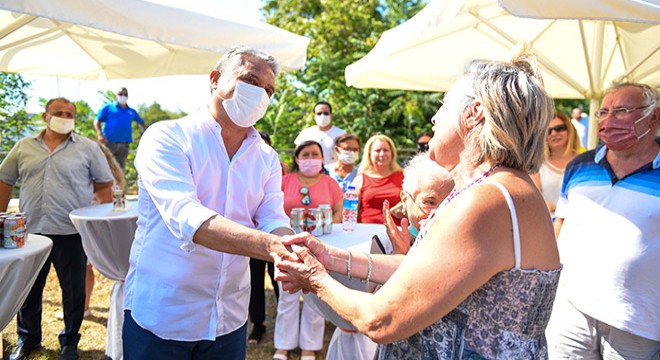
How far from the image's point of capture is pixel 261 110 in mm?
2084

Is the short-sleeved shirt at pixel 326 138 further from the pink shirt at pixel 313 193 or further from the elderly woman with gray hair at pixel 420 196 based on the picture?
the elderly woman with gray hair at pixel 420 196

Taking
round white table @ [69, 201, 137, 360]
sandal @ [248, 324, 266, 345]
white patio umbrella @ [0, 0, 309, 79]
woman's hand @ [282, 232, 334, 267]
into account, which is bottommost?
sandal @ [248, 324, 266, 345]

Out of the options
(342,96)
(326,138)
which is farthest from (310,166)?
(342,96)

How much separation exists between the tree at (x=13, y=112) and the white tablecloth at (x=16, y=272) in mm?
2072

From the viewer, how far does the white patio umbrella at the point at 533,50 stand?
427 centimetres

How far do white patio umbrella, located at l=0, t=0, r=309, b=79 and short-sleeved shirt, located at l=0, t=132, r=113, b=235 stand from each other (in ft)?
3.27

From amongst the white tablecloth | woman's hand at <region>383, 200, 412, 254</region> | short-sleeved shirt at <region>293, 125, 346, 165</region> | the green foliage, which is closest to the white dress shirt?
woman's hand at <region>383, 200, 412, 254</region>

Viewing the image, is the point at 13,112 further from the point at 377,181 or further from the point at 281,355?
the point at 377,181

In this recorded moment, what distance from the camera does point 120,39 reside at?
4.91 metres

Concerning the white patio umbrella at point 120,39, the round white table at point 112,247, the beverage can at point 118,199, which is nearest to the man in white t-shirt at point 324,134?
the white patio umbrella at point 120,39

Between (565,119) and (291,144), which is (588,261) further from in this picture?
(291,144)

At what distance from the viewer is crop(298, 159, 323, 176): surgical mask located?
454 centimetres

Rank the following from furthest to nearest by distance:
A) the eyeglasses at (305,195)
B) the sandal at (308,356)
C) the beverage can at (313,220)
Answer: the eyeglasses at (305,195)
the sandal at (308,356)
the beverage can at (313,220)

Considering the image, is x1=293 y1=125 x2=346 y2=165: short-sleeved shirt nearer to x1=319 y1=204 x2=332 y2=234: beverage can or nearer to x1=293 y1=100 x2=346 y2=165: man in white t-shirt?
x1=293 y1=100 x2=346 y2=165: man in white t-shirt
